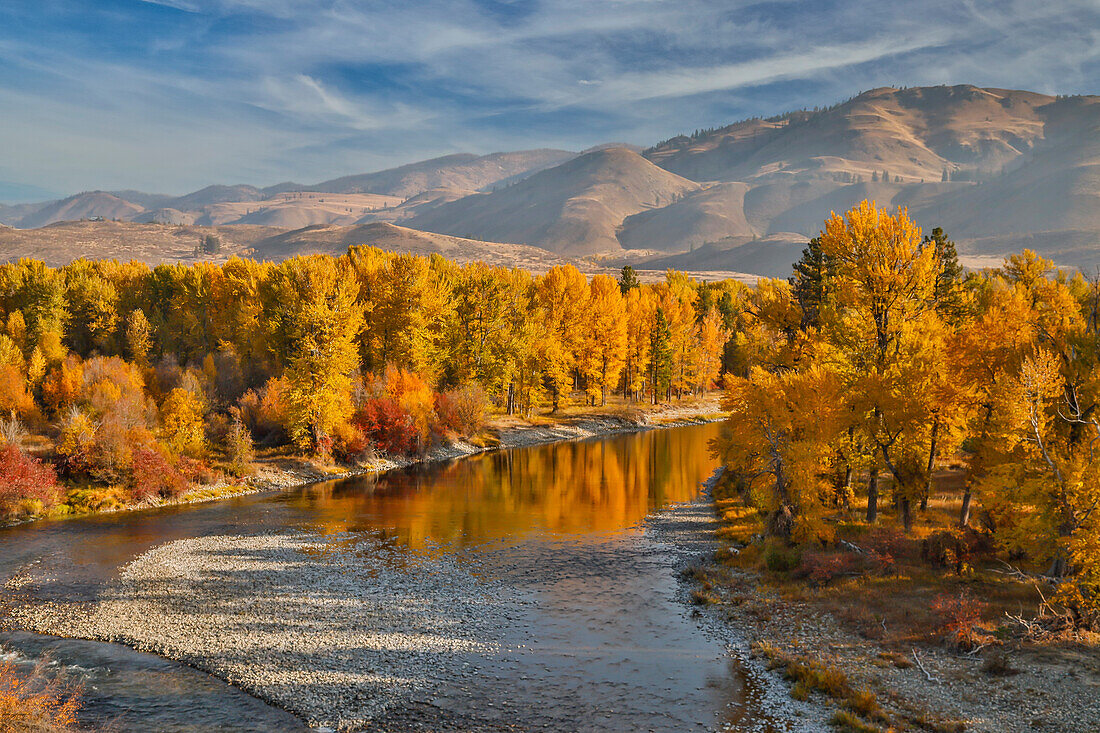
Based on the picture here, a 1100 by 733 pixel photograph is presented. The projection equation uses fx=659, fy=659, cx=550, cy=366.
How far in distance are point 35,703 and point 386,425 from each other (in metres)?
44.7

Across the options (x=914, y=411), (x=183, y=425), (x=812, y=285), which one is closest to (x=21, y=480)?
(x=183, y=425)

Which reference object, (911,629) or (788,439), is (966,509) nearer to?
(788,439)

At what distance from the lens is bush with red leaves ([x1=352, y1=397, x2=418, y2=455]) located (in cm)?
6088

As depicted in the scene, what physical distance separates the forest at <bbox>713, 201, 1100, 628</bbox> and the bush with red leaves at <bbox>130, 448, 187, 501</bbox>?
3664 cm

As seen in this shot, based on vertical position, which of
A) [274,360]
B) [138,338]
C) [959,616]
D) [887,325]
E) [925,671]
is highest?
[887,325]

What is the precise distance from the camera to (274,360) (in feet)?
217

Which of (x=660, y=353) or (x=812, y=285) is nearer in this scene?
(x=812, y=285)

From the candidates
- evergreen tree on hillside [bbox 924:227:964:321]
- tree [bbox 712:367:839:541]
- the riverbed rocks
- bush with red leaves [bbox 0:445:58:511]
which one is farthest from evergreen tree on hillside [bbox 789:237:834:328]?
bush with red leaves [bbox 0:445:58:511]

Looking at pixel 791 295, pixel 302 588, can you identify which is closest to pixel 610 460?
pixel 791 295

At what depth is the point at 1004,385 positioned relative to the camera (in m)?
26.4

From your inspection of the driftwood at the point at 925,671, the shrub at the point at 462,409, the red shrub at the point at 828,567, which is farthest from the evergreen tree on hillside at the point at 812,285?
the shrub at the point at 462,409

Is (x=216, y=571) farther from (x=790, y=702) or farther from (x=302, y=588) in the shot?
(x=790, y=702)

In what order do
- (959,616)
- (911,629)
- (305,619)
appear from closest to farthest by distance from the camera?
1. (959,616)
2. (911,629)
3. (305,619)

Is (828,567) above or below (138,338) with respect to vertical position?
below
